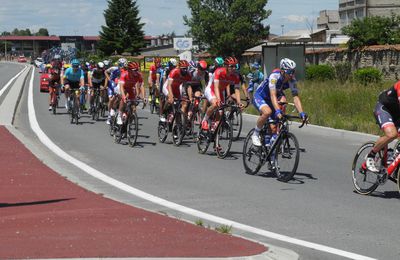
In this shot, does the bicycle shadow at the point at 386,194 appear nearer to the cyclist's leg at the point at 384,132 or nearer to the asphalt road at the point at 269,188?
the asphalt road at the point at 269,188

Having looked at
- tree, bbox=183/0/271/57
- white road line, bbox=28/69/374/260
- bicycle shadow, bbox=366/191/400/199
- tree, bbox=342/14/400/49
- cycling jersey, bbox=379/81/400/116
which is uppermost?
tree, bbox=183/0/271/57

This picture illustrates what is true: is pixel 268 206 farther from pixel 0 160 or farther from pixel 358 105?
pixel 358 105

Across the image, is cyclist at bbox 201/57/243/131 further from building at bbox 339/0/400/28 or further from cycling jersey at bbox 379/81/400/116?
building at bbox 339/0/400/28

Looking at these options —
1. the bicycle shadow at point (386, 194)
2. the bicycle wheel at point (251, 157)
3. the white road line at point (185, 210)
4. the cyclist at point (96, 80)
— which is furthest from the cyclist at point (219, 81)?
the cyclist at point (96, 80)

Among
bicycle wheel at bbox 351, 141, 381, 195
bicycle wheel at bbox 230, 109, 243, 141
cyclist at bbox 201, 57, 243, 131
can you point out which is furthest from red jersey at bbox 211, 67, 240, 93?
bicycle wheel at bbox 351, 141, 381, 195

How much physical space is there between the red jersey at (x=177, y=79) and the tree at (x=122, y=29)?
9852cm

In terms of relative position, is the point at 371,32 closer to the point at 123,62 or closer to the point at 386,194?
the point at 123,62

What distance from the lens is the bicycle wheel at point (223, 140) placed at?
44.1 feet

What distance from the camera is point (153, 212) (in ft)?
Result: 26.5

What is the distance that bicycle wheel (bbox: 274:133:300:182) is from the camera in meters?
10.6

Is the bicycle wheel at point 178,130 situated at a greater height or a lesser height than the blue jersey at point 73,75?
lesser

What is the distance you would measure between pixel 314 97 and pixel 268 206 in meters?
15.8

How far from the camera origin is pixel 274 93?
1077cm

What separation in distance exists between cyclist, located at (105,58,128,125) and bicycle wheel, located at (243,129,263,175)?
17.6 feet
